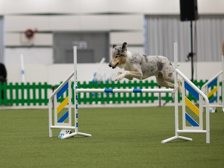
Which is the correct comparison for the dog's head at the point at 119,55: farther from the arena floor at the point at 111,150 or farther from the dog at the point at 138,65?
the arena floor at the point at 111,150

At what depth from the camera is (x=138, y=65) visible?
4289 millimetres

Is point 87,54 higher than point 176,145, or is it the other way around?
point 87,54

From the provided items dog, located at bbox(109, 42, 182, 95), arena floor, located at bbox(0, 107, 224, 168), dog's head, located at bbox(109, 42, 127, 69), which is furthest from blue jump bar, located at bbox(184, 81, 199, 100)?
dog's head, located at bbox(109, 42, 127, 69)

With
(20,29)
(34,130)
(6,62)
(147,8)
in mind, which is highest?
(147,8)

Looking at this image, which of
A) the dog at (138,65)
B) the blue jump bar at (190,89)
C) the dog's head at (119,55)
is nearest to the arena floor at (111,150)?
the blue jump bar at (190,89)

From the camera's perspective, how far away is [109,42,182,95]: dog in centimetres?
418

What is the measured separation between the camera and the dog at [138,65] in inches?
164

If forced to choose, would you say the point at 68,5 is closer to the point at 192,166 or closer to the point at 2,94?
the point at 2,94

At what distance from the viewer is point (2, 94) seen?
10.7 metres

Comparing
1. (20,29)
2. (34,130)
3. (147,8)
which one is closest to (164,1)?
(147,8)

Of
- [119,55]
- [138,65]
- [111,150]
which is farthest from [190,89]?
[111,150]

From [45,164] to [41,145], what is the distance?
1030mm

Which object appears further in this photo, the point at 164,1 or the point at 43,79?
the point at 164,1

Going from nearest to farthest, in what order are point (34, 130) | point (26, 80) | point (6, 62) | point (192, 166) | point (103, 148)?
1. point (192, 166)
2. point (103, 148)
3. point (34, 130)
4. point (26, 80)
5. point (6, 62)
